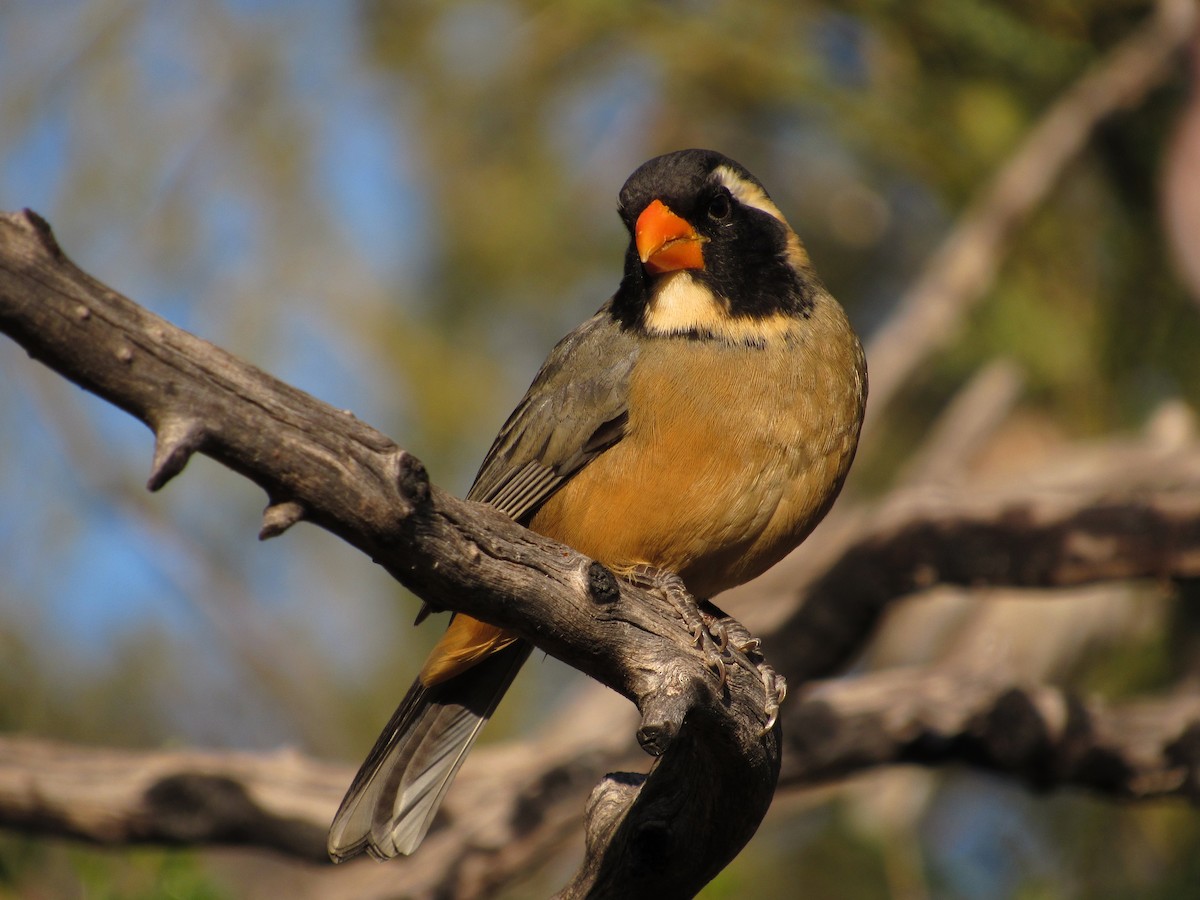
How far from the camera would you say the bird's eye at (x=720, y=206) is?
4.64 meters

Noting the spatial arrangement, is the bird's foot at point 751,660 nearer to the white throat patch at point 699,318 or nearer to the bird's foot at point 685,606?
the bird's foot at point 685,606

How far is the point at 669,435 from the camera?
13.7ft

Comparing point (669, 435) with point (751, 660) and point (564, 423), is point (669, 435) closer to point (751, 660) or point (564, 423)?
point (564, 423)

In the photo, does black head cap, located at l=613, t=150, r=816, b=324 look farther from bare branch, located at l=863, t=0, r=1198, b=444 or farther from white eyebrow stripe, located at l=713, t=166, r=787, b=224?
bare branch, located at l=863, t=0, r=1198, b=444

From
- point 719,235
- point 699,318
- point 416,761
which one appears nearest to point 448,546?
point 699,318

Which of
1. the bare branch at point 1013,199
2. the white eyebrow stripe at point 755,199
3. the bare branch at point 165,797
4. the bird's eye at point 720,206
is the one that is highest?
the bare branch at point 1013,199

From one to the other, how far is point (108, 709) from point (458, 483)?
264cm

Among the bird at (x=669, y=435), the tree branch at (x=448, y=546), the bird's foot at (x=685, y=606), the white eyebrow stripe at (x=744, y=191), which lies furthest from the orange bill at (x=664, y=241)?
the tree branch at (x=448, y=546)

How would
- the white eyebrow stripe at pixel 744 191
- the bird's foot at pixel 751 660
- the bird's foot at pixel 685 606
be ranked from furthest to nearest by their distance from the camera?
the white eyebrow stripe at pixel 744 191
the bird's foot at pixel 751 660
the bird's foot at pixel 685 606

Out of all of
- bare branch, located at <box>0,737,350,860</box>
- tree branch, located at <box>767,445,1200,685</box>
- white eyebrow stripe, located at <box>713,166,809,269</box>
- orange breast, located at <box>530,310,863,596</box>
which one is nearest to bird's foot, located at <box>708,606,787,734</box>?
orange breast, located at <box>530,310,863,596</box>

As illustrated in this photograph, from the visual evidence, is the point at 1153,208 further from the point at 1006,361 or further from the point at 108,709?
the point at 108,709

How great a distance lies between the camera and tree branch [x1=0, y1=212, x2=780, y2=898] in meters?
2.40

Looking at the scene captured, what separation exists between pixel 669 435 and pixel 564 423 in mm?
453

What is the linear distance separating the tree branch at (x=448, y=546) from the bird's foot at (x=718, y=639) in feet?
0.17
